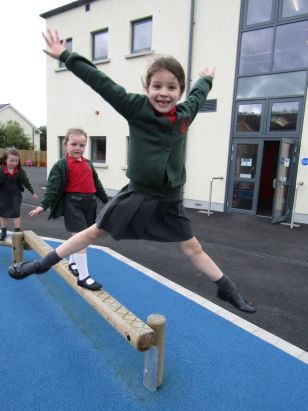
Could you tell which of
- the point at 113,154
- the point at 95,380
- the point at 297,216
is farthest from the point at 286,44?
the point at 95,380

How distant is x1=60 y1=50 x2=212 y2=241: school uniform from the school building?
24.4 ft

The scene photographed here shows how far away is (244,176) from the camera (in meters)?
10.3

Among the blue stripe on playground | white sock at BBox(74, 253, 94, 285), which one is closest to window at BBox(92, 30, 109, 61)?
the blue stripe on playground

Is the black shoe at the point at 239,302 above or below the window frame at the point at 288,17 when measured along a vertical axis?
below

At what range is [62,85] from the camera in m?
14.2

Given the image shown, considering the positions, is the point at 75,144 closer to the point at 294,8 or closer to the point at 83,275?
the point at 83,275

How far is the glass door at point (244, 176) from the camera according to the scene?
33.1 feet

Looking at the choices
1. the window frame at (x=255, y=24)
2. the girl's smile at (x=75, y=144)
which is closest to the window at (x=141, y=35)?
the window frame at (x=255, y=24)

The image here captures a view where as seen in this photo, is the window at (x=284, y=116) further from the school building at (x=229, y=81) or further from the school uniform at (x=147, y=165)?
the school uniform at (x=147, y=165)

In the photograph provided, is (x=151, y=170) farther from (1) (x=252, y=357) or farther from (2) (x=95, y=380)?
(1) (x=252, y=357)

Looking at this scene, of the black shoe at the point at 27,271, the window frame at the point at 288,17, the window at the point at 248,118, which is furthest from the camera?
the window at the point at 248,118

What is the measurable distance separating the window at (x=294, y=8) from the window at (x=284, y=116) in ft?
7.75

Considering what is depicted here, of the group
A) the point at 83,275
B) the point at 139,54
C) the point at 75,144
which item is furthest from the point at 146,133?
the point at 139,54

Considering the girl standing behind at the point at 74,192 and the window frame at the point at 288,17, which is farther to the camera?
the window frame at the point at 288,17
